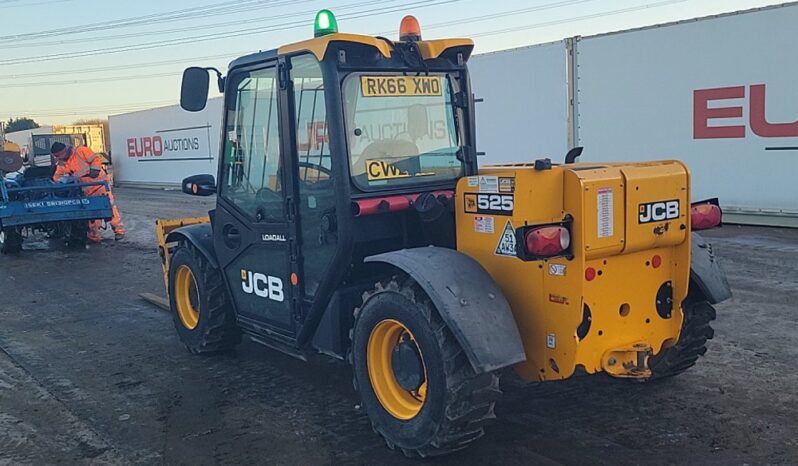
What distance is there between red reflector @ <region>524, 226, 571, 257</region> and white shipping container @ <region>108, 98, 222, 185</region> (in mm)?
21136

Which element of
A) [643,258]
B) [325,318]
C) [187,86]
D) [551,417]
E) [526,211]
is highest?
[187,86]

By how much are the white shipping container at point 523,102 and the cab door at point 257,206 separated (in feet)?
31.0

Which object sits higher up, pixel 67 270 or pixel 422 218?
pixel 422 218

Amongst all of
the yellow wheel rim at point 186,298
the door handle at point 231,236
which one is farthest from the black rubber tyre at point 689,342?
the yellow wheel rim at point 186,298

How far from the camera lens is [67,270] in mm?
10805

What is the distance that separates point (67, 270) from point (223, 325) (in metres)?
6.02

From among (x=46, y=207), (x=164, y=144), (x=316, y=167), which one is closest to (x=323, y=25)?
(x=316, y=167)

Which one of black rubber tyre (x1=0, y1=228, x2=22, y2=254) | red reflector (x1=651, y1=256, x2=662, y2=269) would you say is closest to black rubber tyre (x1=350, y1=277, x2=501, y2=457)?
red reflector (x1=651, y1=256, x2=662, y2=269)

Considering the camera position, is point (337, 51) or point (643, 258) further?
point (337, 51)

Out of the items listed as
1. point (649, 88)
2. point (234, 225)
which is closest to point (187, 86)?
point (234, 225)

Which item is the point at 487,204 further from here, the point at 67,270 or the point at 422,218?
the point at 67,270

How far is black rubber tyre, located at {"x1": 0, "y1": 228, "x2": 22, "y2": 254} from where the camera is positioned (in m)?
12.7

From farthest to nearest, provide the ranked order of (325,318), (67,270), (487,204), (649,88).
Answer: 1. (649,88)
2. (67,270)
3. (325,318)
4. (487,204)

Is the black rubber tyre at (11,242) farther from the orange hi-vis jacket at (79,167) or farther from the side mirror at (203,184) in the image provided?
the side mirror at (203,184)
